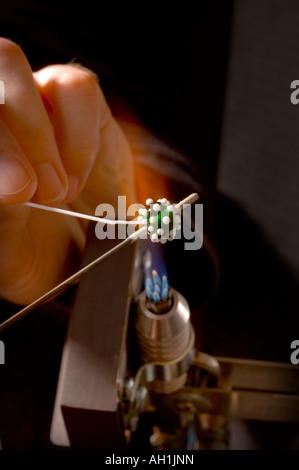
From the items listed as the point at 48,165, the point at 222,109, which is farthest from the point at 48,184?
the point at 222,109

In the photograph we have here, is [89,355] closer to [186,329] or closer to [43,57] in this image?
[186,329]

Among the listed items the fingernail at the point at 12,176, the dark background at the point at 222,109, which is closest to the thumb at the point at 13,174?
the fingernail at the point at 12,176

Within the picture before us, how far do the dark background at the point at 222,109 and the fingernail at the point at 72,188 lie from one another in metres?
0.34

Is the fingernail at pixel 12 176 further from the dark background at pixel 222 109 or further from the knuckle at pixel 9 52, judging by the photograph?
the dark background at pixel 222 109

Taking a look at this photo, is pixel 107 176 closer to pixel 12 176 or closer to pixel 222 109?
pixel 12 176

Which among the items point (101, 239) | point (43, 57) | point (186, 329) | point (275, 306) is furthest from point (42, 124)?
point (275, 306)

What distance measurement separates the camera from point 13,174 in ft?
1.14

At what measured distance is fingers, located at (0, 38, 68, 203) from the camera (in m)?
0.41

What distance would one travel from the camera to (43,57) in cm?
94

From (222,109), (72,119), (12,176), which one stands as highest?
(222,109)

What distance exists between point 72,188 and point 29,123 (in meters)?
0.09

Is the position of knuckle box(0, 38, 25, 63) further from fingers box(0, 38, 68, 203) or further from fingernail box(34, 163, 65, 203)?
fingernail box(34, 163, 65, 203)

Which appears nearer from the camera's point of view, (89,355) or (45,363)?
(89,355)
